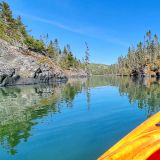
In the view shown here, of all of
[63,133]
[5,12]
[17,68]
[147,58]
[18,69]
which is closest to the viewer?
[63,133]

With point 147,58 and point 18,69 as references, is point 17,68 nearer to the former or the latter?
point 18,69

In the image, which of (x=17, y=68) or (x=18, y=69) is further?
(x=18, y=69)

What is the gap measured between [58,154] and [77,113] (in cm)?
828

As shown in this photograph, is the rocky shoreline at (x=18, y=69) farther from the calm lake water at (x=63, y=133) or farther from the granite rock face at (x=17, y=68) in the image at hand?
the calm lake water at (x=63, y=133)

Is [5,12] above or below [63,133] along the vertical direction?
above

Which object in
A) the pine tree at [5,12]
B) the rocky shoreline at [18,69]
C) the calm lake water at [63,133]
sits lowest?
the calm lake water at [63,133]

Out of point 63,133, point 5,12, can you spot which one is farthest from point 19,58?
point 63,133

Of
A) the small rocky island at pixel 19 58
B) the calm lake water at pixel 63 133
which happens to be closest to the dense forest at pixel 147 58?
the small rocky island at pixel 19 58

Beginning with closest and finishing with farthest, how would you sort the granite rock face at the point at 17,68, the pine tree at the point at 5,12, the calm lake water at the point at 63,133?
1. the calm lake water at the point at 63,133
2. the granite rock face at the point at 17,68
3. the pine tree at the point at 5,12

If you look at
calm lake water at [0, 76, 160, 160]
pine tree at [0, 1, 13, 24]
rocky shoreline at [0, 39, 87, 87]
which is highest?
pine tree at [0, 1, 13, 24]

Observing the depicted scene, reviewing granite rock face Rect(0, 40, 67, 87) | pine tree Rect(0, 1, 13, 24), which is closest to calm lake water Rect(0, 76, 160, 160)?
granite rock face Rect(0, 40, 67, 87)

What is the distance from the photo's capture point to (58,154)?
8.33 metres

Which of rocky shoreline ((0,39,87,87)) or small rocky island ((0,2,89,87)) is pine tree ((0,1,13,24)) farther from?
rocky shoreline ((0,39,87,87))

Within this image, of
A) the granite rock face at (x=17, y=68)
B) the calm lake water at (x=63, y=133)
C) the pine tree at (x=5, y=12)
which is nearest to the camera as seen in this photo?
the calm lake water at (x=63, y=133)
